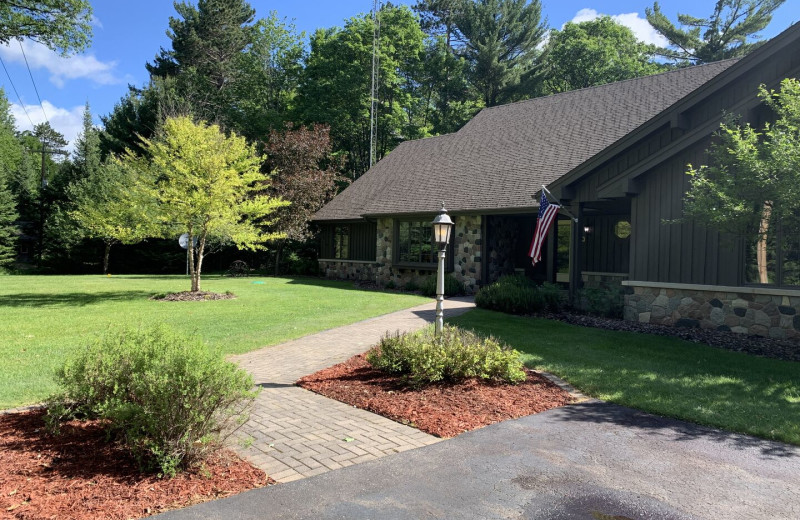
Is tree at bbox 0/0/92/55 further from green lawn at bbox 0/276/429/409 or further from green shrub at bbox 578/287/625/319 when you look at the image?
green shrub at bbox 578/287/625/319

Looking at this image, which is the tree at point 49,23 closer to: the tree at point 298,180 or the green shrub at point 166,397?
the tree at point 298,180

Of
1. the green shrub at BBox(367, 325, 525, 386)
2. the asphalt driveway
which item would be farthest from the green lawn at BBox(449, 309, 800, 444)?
the green shrub at BBox(367, 325, 525, 386)

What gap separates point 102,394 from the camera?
466 cm

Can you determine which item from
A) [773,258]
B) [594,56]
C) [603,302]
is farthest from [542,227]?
[594,56]

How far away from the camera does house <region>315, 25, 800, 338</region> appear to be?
9.51m

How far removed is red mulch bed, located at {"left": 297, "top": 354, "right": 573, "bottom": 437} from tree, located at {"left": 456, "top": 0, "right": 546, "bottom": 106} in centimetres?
3197

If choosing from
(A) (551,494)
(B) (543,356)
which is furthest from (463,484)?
(B) (543,356)

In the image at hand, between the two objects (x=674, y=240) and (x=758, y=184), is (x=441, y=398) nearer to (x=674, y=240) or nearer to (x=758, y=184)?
(x=758, y=184)

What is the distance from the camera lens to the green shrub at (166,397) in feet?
12.5

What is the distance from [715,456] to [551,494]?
5.66ft

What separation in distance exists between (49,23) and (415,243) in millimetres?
14671

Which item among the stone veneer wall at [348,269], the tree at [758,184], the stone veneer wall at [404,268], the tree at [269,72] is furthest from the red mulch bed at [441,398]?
the tree at [269,72]

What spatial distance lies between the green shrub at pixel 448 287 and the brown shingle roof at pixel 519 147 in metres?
2.21

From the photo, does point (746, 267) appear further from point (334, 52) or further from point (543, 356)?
point (334, 52)
